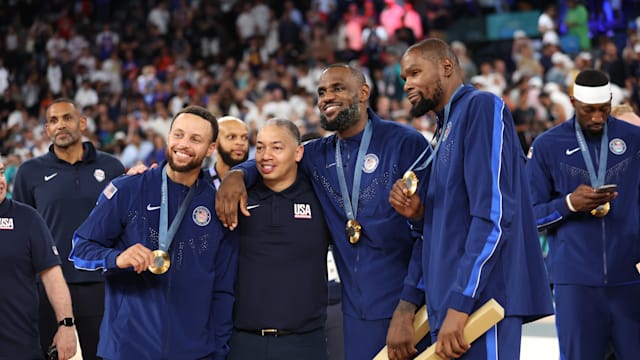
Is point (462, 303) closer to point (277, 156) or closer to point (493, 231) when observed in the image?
point (493, 231)

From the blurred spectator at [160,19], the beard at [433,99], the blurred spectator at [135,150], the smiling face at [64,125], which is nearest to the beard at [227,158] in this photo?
the smiling face at [64,125]

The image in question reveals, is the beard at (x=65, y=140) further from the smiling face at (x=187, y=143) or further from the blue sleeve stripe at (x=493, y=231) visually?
the blue sleeve stripe at (x=493, y=231)

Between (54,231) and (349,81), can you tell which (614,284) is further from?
(54,231)

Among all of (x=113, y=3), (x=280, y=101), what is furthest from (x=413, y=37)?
(x=113, y=3)

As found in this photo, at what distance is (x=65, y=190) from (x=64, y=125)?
1.55 ft

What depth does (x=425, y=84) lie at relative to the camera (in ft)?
13.8

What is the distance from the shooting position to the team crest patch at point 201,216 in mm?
4754

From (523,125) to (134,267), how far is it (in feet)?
33.8

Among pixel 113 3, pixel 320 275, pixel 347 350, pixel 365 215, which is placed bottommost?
pixel 347 350

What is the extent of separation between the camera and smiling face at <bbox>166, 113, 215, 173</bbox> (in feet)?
15.5

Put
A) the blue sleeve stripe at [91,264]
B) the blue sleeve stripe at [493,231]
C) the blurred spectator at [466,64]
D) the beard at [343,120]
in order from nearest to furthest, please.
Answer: the blue sleeve stripe at [493,231]
the blue sleeve stripe at [91,264]
the beard at [343,120]
the blurred spectator at [466,64]

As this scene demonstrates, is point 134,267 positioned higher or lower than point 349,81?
lower

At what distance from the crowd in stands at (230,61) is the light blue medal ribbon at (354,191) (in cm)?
843

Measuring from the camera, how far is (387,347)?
4430 millimetres
